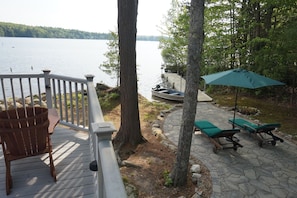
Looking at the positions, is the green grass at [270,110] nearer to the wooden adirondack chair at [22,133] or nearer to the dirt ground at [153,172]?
the dirt ground at [153,172]

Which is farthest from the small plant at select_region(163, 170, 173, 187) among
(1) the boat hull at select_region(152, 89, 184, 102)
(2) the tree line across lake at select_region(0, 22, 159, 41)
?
(2) the tree line across lake at select_region(0, 22, 159, 41)

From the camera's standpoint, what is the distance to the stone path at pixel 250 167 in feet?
12.2

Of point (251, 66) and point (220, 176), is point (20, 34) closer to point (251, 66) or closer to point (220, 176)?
point (251, 66)

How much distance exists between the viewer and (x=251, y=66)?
1041cm

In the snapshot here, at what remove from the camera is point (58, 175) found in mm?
2842

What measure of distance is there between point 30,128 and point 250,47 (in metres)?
10.8

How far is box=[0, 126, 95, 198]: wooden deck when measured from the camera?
2.53 meters

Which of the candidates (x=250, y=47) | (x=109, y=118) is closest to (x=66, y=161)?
(x=109, y=118)

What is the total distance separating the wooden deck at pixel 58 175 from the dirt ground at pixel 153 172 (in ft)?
3.58

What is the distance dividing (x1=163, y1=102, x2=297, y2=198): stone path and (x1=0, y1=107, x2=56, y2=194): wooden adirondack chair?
2.84 meters

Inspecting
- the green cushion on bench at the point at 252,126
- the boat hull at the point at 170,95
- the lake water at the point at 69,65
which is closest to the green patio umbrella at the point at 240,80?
the green cushion on bench at the point at 252,126

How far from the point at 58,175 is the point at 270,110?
330 inches

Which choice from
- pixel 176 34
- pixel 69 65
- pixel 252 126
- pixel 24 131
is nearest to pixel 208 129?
pixel 252 126

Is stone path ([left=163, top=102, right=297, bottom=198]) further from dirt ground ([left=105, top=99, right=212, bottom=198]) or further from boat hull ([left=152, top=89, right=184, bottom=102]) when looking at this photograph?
boat hull ([left=152, top=89, right=184, bottom=102])
